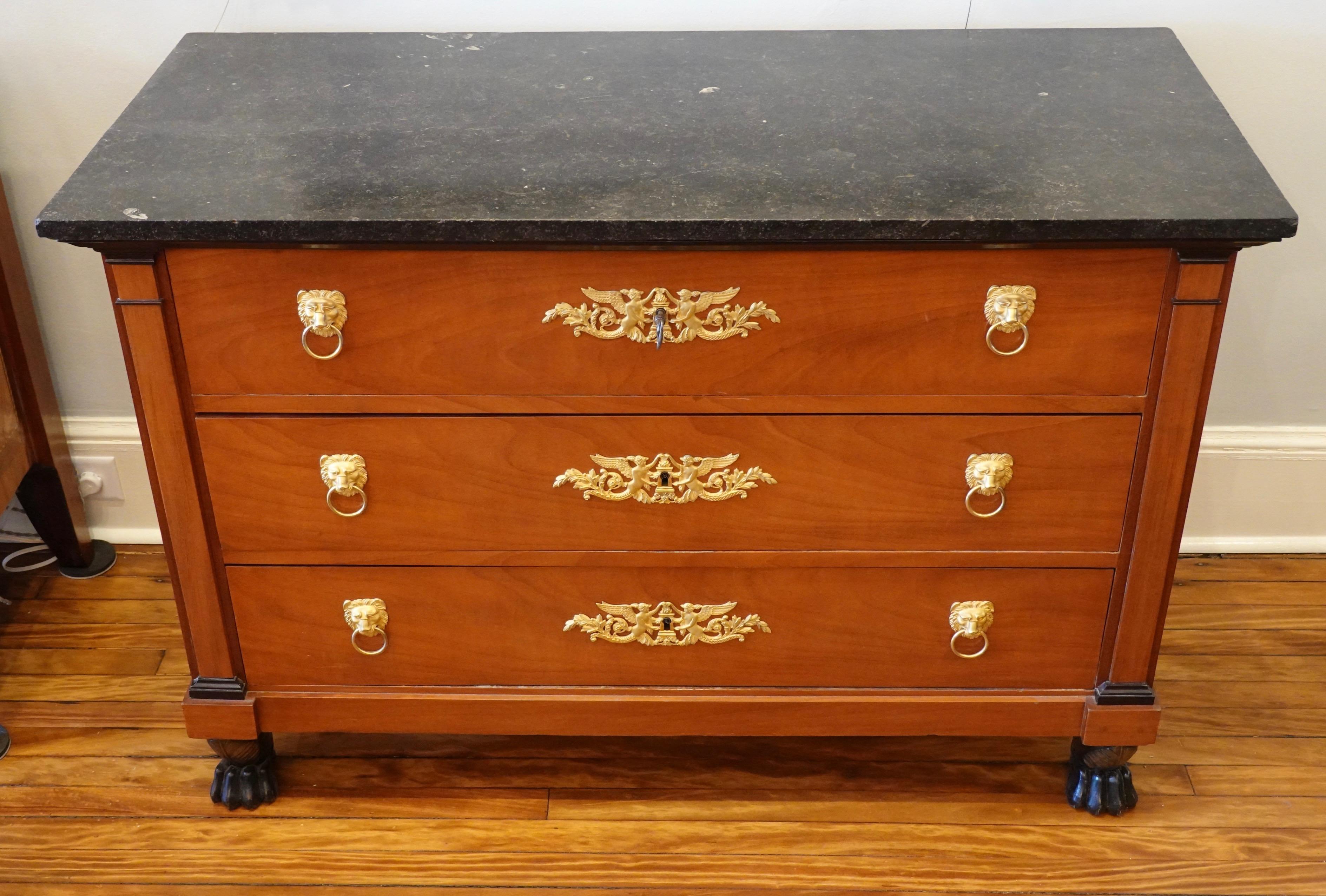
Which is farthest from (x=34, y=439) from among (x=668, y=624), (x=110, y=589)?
(x=668, y=624)

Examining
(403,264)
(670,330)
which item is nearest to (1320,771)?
(670,330)

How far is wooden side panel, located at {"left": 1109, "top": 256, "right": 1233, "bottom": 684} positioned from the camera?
1327 mm

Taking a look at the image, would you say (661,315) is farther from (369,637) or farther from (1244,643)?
(1244,643)

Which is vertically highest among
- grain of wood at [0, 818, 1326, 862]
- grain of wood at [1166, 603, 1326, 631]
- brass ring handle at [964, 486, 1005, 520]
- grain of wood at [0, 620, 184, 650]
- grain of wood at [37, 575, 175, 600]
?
brass ring handle at [964, 486, 1005, 520]

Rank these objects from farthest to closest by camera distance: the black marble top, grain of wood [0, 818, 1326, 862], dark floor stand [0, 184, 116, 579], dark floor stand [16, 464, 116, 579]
A: dark floor stand [16, 464, 116, 579], dark floor stand [0, 184, 116, 579], grain of wood [0, 818, 1326, 862], the black marble top

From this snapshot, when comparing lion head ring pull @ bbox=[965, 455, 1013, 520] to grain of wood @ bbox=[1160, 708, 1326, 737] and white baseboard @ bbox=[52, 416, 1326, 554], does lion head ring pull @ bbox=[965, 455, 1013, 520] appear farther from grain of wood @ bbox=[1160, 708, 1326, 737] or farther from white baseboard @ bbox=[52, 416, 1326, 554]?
white baseboard @ bbox=[52, 416, 1326, 554]

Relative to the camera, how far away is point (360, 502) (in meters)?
1.48

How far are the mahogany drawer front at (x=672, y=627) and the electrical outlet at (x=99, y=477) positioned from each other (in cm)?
69

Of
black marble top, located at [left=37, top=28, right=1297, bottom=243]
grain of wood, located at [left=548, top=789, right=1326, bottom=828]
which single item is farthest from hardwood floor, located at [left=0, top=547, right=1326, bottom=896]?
black marble top, located at [left=37, top=28, right=1297, bottom=243]

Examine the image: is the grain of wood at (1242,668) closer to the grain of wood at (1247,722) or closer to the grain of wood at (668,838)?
the grain of wood at (1247,722)

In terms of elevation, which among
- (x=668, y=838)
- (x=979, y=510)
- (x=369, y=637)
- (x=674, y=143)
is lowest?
(x=668, y=838)

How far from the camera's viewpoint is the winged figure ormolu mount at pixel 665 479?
145 cm

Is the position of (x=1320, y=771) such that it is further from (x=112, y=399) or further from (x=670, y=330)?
(x=112, y=399)

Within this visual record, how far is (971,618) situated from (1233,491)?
82 centimetres
